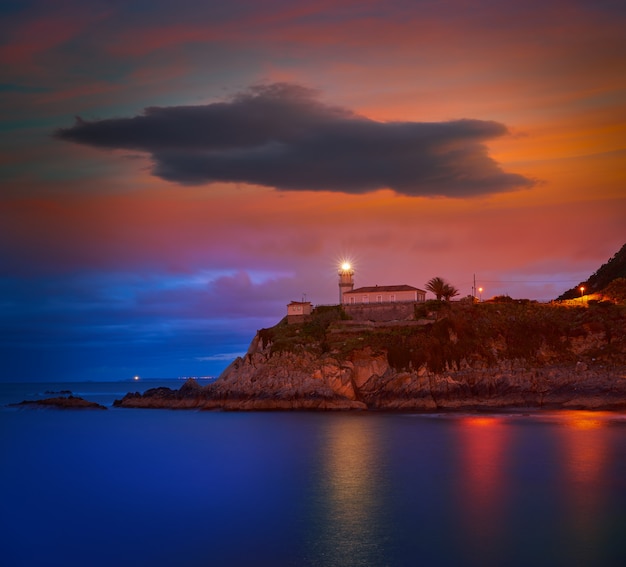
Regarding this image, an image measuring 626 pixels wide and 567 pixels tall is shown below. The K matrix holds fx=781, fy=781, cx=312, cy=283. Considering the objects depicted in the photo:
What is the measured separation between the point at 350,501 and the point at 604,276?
91407 millimetres

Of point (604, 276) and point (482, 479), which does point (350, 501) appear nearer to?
point (482, 479)

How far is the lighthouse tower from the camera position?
88938 millimetres

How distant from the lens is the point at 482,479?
35.1 m

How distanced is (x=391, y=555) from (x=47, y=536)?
12.0 meters

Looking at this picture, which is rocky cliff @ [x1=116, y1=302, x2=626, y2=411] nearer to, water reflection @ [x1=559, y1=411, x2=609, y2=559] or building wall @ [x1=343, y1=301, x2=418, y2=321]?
building wall @ [x1=343, y1=301, x2=418, y2=321]

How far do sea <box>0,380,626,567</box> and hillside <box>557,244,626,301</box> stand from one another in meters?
52.8

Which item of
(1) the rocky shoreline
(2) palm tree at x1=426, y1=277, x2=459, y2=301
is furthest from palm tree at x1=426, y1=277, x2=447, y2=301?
(1) the rocky shoreline

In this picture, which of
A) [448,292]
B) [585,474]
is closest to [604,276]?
[448,292]

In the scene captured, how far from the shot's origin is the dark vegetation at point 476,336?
2680 inches

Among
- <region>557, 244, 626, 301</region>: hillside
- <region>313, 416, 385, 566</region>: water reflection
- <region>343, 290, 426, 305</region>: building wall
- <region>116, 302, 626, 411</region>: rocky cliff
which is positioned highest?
<region>557, 244, 626, 301</region>: hillside

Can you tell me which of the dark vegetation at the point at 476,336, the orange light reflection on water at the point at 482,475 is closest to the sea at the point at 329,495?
the orange light reflection on water at the point at 482,475

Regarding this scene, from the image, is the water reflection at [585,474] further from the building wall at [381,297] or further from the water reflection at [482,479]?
the building wall at [381,297]

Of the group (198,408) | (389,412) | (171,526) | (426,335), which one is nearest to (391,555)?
(171,526)

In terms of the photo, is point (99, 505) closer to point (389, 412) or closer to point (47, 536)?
point (47, 536)
